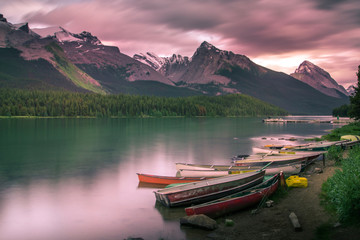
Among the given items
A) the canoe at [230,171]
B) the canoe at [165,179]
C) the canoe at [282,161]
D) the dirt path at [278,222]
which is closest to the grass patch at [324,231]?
the dirt path at [278,222]

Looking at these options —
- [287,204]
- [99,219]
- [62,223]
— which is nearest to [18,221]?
[62,223]

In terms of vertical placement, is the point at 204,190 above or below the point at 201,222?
above

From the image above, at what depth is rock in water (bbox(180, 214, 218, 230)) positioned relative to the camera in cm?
2247

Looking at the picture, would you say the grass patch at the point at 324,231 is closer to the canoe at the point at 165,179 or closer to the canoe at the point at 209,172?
the canoe at the point at 209,172

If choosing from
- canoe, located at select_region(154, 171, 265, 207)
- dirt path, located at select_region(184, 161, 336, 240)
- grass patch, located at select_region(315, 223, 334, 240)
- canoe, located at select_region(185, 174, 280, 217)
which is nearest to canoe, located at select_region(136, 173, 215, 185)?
canoe, located at select_region(154, 171, 265, 207)

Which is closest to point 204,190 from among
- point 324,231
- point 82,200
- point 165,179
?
point 324,231

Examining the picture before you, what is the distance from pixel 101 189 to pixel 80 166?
60.5 feet

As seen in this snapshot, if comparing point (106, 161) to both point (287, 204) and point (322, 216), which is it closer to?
point (287, 204)

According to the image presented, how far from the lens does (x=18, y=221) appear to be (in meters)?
26.4

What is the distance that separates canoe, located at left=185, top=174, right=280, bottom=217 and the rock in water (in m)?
0.85

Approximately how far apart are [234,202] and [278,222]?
144 inches

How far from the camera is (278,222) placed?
2278cm

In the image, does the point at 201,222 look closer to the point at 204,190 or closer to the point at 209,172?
A: the point at 204,190

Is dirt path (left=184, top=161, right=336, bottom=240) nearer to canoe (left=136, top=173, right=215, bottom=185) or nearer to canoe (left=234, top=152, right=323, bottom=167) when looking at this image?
canoe (left=136, top=173, right=215, bottom=185)
